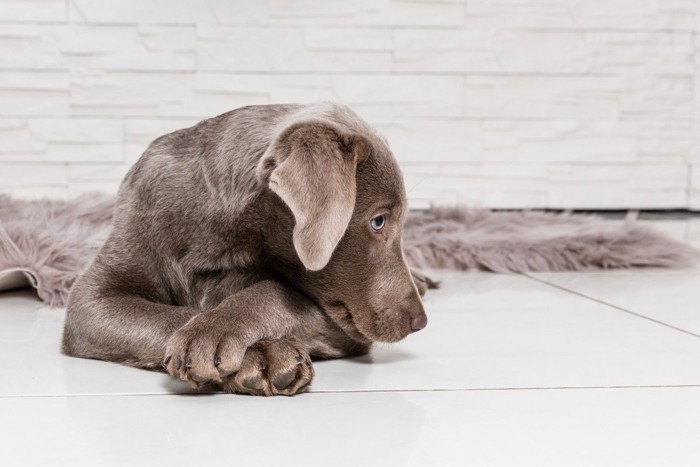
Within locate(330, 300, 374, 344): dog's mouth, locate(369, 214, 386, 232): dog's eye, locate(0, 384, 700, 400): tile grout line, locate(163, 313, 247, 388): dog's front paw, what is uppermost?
locate(369, 214, 386, 232): dog's eye

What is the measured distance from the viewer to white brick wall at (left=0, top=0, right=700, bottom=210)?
4438 mm

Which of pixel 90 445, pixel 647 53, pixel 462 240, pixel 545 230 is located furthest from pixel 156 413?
pixel 647 53

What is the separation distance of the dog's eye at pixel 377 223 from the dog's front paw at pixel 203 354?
38cm

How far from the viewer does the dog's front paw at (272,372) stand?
145 cm

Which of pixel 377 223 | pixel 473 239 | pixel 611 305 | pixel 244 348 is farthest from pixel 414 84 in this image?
pixel 244 348

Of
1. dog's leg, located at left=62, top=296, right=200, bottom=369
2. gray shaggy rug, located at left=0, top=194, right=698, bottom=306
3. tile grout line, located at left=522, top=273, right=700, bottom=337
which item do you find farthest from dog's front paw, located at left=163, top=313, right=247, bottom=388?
gray shaggy rug, located at left=0, top=194, right=698, bottom=306

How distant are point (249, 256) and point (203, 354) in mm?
344

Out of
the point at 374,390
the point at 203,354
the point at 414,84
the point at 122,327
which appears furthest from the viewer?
the point at 414,84

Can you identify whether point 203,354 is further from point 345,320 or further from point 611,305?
point 611,305

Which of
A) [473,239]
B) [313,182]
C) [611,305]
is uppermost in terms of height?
[313,182]

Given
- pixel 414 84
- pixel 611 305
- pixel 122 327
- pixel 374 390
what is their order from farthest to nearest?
pixel 414 84, pixel 611 305, pixel 122 327, pixel 374 390

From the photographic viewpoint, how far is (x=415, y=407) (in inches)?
55.7

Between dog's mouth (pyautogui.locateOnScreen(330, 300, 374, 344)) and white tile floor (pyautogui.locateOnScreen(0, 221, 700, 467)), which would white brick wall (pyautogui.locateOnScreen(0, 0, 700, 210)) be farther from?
dog's mouth (pyautogui.locateOnScreen(330, 300, 374, 344))

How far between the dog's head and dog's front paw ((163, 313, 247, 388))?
22cm
